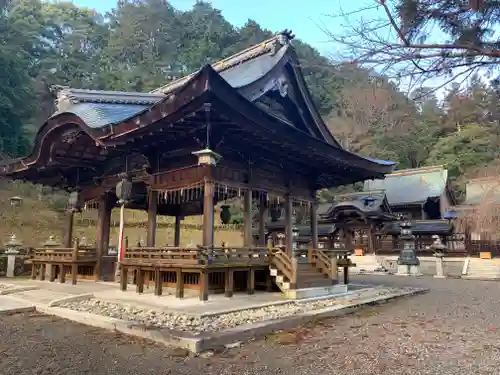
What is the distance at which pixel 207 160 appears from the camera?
937cm

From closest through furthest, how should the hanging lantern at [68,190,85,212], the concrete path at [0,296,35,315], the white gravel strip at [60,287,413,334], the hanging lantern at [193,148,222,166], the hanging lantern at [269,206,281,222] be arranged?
the white gravel strip at [60,287,413,334], the concrete path at [0,296,35,315], the hanging lantern at [193,148,222,166], the hanging lantern at [68,190,85,212], the hanging lantern at [269,206,281,222]

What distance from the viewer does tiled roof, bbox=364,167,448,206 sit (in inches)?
1511

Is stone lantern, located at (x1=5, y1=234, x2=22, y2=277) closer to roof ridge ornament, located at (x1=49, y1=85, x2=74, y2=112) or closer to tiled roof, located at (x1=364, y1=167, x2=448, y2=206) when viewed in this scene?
roof ridge ornament, located at (x1=49, y1=85, x2=74, y2=112)

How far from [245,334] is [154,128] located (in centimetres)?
537

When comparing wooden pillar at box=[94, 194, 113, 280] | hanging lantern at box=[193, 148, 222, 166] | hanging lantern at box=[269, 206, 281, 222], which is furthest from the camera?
hanging lantern at box=[269, 206, 281, 222]

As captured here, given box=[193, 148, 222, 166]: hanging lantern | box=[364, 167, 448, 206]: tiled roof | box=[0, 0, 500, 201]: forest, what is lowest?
box=[193, 148, 222, 166]: hanging lantern

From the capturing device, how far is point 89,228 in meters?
27.5

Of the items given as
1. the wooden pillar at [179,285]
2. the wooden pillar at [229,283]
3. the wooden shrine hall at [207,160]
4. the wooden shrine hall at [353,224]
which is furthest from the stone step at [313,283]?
the wooden shrine hall at [353,224]

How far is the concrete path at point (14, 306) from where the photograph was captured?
341 inches

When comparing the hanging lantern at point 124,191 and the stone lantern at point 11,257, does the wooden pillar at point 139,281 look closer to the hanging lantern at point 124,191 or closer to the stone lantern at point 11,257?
the hanging lantern at point 124,191

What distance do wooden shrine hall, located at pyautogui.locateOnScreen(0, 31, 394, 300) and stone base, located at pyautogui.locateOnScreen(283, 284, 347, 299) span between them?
0.72ft

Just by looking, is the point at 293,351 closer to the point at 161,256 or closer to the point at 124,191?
the point at 161,256

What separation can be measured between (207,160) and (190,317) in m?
3.66

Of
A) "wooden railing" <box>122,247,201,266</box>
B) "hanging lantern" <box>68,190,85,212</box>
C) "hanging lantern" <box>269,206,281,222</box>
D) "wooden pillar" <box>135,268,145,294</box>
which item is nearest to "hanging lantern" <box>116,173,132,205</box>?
"wooden railing" <box>122,247,201,266</box>
